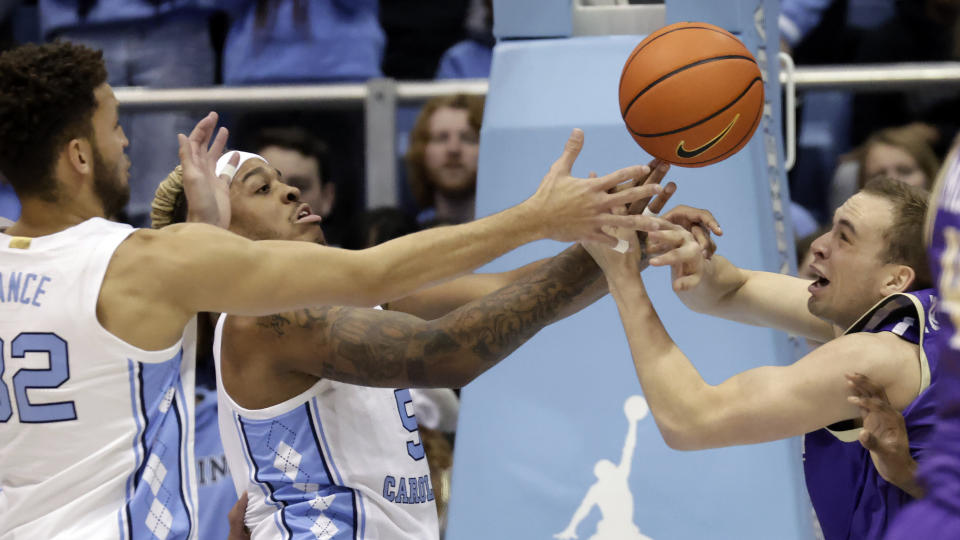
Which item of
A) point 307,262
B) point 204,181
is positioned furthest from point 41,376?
point 204,181

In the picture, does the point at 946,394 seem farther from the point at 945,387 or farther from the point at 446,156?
the point at 446,156

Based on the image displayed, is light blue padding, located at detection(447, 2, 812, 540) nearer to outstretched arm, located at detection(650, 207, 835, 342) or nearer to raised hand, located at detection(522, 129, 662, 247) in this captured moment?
outstretched arm, located at detection(650, 207, 835, 342)

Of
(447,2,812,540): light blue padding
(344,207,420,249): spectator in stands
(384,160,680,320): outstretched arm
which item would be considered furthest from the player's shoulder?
(344,207,420,249): spectator in stands

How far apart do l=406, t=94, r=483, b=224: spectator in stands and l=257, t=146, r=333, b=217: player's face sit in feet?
1.75

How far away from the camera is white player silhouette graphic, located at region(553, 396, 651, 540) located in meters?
4.34

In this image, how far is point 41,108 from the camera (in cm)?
289

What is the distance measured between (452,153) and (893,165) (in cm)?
229

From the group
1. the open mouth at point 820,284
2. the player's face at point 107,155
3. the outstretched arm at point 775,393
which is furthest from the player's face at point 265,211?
the open mouth at point 820,284

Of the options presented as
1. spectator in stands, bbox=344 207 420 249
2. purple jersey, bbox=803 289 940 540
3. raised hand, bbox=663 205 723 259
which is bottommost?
spectator in stands, bbox=344 207 420 249

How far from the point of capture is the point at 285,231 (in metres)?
3.79

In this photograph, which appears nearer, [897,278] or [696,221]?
[897,278]

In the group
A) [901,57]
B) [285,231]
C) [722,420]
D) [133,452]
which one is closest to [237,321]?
[285,231]

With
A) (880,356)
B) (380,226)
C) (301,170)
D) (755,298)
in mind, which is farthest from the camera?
(301,170)

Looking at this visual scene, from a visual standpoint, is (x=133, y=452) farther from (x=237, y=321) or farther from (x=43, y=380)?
(x=237, y=321)
